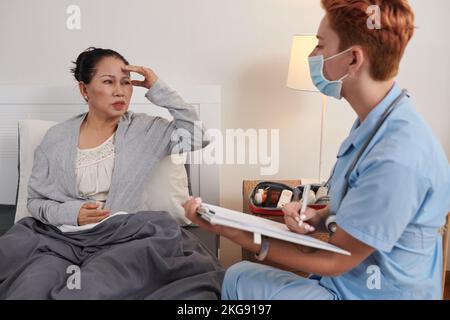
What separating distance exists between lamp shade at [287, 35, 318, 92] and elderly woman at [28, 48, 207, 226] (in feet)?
1.53

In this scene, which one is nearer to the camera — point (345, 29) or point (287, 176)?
point (345, 29)

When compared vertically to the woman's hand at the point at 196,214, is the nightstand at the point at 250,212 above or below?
below

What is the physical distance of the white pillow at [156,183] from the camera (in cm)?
168

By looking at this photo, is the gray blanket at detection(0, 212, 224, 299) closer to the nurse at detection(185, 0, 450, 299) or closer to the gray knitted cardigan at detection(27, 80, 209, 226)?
the gray knitted cardigan at detection(27, 80, 209, 226)

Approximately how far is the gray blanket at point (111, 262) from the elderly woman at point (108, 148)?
0.36 ft

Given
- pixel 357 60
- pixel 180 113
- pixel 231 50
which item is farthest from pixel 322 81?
pixel 231 50

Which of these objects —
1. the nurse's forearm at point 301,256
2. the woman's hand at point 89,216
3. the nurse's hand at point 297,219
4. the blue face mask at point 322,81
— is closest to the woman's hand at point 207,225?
the nurse's forearm at point 301,256

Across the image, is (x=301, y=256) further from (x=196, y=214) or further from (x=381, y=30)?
(x=381, y=30)

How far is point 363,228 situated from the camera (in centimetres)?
87

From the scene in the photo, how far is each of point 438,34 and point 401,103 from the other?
1.17m

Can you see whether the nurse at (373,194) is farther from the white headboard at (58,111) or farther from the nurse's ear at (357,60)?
the white headboard at (58,111)

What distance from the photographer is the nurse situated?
2.81 ft
